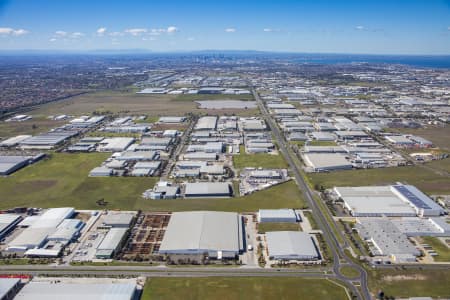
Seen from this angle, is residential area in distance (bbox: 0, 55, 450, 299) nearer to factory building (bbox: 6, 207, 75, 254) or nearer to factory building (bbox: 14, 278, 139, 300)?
factory building (bbox: 6, 207, 75, 254)

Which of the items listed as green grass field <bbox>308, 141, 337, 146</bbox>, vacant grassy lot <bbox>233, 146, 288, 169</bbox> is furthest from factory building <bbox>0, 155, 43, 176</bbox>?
green grass field <bbox>308, 141, 337, 146</bbox>

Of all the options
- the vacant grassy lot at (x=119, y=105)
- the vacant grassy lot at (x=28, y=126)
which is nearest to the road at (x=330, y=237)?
the vacant grassy lot at (x=119, y=105)

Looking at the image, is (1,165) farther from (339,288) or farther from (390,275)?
(390,275)

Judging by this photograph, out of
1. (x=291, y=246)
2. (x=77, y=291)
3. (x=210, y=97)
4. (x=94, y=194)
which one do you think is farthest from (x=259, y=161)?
(x=210, y=97)

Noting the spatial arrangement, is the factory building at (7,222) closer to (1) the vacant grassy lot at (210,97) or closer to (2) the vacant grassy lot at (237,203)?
(2) the vacant grassy lot at (237,203)

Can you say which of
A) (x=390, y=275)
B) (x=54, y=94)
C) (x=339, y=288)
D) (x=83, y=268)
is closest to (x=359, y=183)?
(x=390, y=275)

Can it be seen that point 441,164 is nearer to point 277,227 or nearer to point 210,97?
point 277,227
